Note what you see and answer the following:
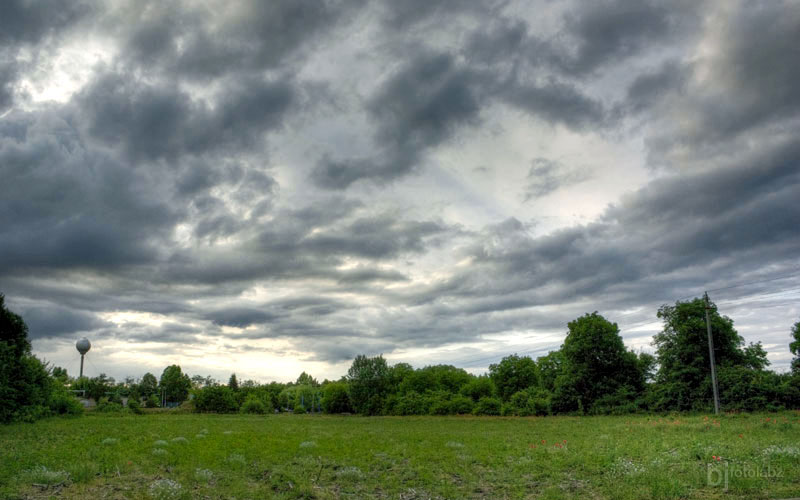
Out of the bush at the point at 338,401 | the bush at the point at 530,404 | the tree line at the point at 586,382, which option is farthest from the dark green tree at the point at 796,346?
the bush at the point at 338,401

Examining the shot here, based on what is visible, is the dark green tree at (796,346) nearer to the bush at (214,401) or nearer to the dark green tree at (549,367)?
the dark green tree at (549,367)

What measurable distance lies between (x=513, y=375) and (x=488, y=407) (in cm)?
996

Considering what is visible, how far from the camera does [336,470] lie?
59.5 feet

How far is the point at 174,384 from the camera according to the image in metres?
149

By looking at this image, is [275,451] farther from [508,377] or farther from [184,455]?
[508,377]

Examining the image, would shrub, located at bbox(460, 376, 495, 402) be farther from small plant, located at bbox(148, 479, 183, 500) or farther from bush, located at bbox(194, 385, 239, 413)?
small plant, located at bbox(148, 479, 183, 500)

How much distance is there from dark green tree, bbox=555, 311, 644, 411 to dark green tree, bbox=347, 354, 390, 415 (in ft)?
131

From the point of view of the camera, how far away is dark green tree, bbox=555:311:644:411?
2234 inches

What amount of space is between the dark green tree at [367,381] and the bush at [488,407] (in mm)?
23697

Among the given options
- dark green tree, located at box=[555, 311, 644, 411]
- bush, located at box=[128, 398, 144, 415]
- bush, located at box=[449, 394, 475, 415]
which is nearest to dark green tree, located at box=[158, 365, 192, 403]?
bush, located at box=[128, 398, 144, 415]

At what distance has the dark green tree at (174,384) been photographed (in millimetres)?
148625

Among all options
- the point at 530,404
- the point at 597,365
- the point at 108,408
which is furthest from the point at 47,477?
the point at 108,408

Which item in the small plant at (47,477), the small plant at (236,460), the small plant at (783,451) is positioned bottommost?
the small plant at (236,460)

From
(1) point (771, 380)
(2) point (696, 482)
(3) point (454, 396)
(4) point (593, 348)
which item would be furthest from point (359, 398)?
(2) point (696, 482)
